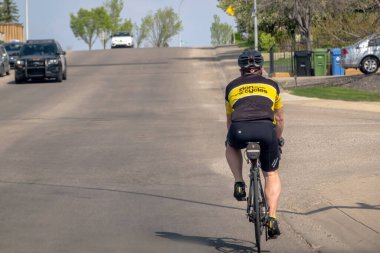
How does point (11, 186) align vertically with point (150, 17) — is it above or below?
below

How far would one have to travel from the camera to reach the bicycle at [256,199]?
7434 millimetres

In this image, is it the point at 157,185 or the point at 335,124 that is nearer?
the point at 157,185

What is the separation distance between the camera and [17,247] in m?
8.21

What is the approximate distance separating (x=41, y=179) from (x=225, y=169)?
2.96 m

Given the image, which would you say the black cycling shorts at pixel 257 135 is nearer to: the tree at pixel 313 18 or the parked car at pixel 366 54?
the tree at pixel 313 18

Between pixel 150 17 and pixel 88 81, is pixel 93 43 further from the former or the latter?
pixel 88 81

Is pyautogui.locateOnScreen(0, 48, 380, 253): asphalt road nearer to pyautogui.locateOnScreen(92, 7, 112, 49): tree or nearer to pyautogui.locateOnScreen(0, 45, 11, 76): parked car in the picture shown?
pyautogui.locateOnScreen(0, 45, 11, 76): parked car

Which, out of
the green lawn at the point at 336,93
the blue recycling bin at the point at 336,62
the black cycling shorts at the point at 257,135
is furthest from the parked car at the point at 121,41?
the black cycling shorts at the point at 257,135

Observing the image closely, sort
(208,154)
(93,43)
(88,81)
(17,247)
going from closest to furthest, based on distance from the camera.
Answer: (17,247)
(208,154)
(88,81)
(93,43)

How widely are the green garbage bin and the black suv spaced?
11.3 metres

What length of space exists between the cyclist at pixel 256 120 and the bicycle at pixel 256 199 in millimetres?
97

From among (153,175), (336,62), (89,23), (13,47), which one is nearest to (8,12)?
(89,23)

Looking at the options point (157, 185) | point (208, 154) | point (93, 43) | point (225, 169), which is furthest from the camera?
point (93, 43)

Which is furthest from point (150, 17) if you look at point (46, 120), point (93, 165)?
point (93, 165)
